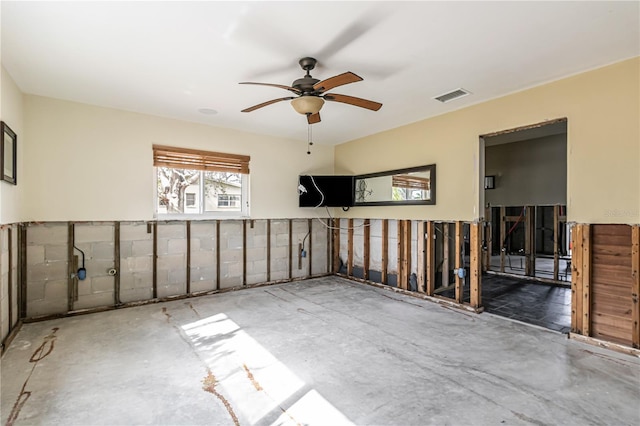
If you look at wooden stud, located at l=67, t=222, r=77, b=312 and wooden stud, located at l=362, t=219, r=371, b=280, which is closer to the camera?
wooden stud, located at l=67, t=222, r=77, b=312

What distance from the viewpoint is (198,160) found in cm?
495

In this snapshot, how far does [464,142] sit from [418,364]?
3.00 metres

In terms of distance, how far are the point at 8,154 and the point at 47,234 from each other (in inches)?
46.6

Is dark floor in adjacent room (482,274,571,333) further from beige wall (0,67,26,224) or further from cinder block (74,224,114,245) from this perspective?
beige wall (0,67,26,224)

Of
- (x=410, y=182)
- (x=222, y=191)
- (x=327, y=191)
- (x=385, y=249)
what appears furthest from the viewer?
(x=327, y=191)

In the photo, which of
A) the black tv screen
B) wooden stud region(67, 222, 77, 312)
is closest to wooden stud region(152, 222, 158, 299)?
wooden stud region(67, 222, 77, 312)

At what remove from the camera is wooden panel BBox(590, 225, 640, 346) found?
2.92 metres

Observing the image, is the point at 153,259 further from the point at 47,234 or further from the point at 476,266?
the point at 476,266

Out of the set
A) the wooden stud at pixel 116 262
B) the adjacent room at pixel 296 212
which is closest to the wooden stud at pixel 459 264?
the adjacent room at pixel 296 212

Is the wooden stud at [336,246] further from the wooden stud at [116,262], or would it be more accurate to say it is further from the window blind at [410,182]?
the wooden stud at [116,262]

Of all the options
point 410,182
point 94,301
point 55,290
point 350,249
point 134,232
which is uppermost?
point 410,182

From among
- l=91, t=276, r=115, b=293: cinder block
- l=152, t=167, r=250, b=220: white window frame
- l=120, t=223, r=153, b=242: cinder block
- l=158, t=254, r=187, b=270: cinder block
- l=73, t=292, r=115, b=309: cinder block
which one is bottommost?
l=73, t=292, r=115, b=309: cinder block

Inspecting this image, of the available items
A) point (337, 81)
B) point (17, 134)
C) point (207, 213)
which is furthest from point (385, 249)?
point (17, 134)

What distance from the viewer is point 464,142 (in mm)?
4250
